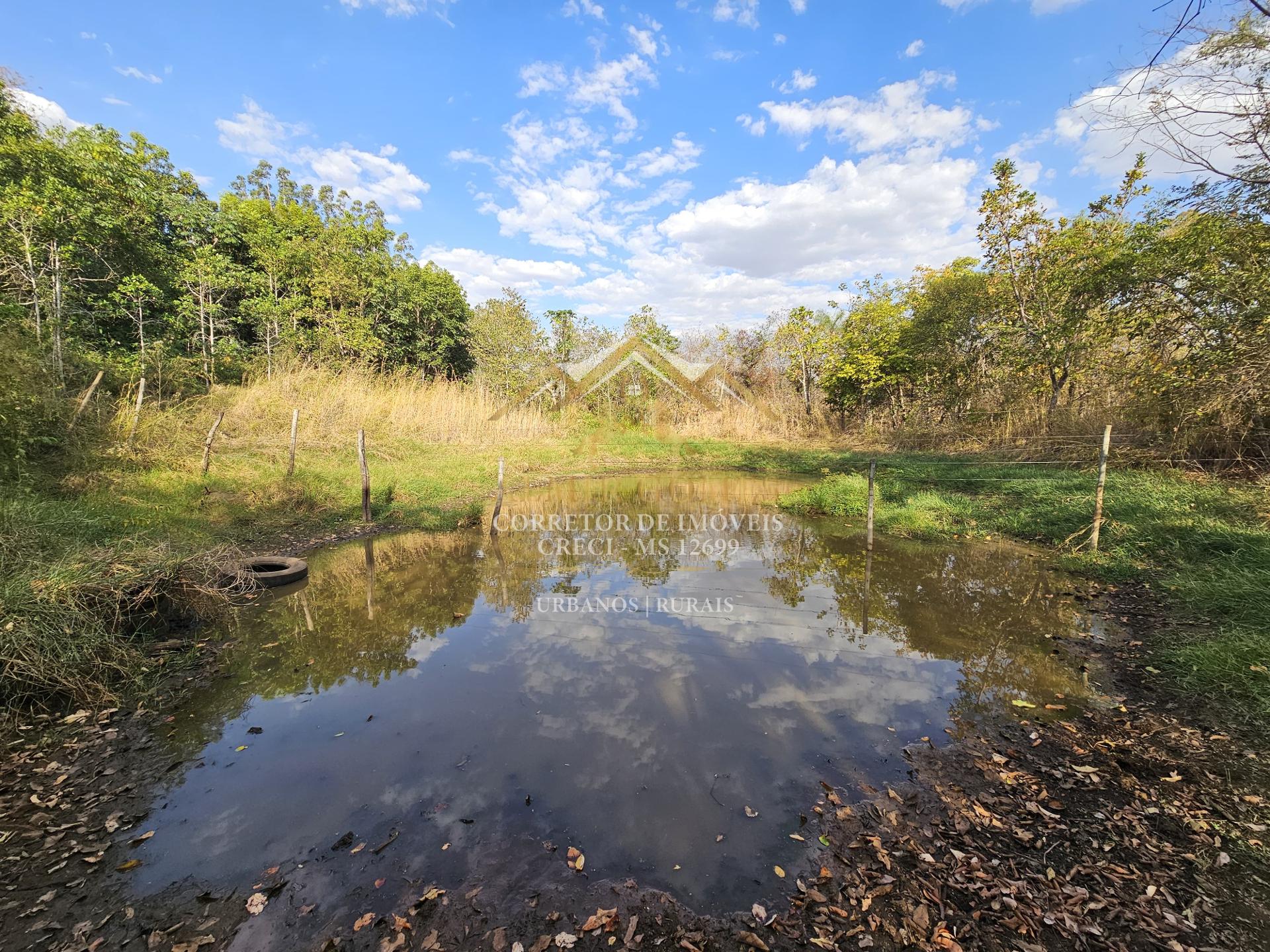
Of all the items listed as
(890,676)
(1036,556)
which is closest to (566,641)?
(890,676)

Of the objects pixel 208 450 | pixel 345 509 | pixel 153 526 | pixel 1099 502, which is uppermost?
pixel 208 450

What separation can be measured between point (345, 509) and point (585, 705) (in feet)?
25.2

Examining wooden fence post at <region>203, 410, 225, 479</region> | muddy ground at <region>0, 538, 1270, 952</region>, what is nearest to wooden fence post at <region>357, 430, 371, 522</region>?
wooden fence post at <region>203, 410, 225, 479</region>

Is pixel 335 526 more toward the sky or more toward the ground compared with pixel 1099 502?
more toward the ground

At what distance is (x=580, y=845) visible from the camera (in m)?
2.77

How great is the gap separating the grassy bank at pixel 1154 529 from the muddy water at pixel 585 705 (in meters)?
0.86

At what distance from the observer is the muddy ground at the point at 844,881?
7.28 ft

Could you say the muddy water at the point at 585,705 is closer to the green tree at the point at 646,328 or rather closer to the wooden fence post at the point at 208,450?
the wooden fence post at the point at 208,450

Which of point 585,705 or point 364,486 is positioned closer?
point 585,705

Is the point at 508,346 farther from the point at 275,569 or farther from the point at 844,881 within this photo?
the point at 844,881

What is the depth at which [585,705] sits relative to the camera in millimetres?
4180

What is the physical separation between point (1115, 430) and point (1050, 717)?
32.8ft

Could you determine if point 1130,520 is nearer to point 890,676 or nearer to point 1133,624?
point 1133,624

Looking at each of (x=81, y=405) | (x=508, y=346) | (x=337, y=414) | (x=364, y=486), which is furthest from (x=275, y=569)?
(x=508, y=346)
